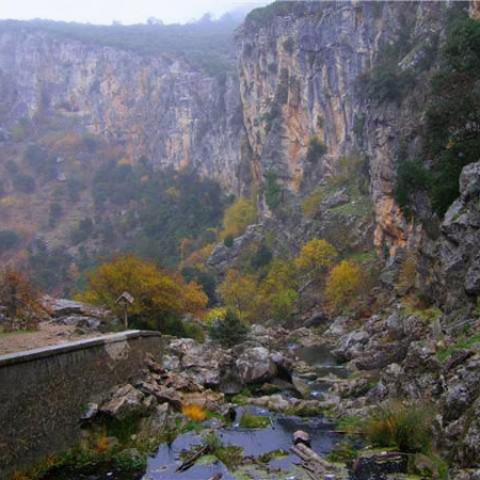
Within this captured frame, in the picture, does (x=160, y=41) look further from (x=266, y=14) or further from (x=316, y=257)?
(x=316, y=257)

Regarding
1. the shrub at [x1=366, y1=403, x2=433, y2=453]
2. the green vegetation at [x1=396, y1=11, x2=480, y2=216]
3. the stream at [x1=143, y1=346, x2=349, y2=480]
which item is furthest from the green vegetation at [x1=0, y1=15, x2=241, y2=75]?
the shrub at [x1=366, y1=403, x2=433, y2=453]

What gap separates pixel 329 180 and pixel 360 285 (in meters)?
27.4

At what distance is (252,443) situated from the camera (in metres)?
20.1

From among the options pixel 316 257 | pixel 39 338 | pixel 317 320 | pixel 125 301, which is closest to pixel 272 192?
pixel 316 257

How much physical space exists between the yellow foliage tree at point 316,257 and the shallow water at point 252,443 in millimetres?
46337

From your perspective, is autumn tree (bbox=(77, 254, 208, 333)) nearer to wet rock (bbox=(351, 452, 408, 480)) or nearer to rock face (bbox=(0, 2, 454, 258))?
wet rock (bbox=(351, 452, 408, 480))

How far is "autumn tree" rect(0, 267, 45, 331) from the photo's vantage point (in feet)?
91.0

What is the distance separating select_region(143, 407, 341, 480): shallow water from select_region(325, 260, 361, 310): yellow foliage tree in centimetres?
3738

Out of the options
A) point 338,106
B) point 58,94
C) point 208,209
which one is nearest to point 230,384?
point 338,106

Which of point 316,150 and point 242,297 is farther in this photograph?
point 316,150

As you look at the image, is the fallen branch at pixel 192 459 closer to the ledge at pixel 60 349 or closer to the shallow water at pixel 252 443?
the shallow water at pixel 252 443

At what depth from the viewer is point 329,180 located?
84.9 meters

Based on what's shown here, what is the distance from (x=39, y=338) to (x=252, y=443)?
30.3 ft

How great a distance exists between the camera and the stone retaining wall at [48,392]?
16.1m
